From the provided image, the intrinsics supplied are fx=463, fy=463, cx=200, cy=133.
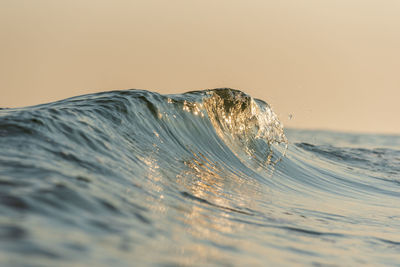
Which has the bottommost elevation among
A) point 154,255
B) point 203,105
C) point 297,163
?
point 154,255

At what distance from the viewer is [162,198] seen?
418 cm

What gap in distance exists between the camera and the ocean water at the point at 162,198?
2.64 meters

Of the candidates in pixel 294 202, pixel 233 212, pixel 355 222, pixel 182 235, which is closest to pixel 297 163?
pixel 294 202

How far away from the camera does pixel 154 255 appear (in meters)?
2.62

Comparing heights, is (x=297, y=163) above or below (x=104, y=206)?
above

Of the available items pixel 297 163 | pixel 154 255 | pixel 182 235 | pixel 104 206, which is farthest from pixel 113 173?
pixel 297 163

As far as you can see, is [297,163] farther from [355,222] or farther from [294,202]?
[355,222]

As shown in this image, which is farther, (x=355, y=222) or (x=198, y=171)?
(x=198, y=171)

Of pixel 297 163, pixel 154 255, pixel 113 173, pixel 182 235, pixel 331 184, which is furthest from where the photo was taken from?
pixel 297 163

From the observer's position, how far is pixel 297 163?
10.1 m

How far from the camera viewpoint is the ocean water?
2.64 m

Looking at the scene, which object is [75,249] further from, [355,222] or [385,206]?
[385,206]

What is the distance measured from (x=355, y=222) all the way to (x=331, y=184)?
368cm

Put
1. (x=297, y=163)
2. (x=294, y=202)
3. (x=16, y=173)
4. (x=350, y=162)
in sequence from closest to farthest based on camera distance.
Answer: (x=16, y=173) < (x=294, y=202) < (x=297, y=163) < (x=350, y=162)
